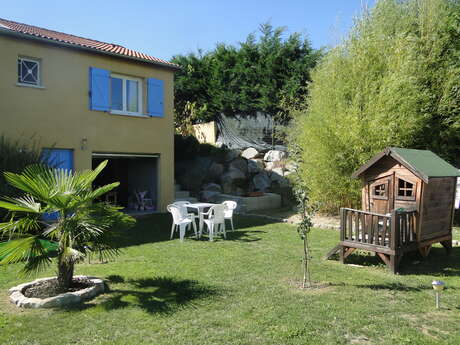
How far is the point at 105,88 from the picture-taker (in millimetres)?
11625

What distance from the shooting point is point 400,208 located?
733cm

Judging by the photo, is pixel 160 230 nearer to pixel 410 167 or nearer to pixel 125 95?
pixel 125 95

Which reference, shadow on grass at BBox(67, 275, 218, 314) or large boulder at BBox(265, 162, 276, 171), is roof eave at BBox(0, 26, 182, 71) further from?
shadow on grass at BBox(67, 275, 218, 314)

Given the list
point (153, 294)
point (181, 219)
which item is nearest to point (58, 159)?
point (181, 219)

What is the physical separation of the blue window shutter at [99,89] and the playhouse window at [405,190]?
8.49 meters

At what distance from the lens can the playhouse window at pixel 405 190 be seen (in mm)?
7293

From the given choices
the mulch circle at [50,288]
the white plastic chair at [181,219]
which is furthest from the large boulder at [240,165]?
the mulch circle at [50,288]

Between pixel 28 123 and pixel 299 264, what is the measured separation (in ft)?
26.1

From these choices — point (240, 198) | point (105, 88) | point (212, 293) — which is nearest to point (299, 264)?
point (212, 293)

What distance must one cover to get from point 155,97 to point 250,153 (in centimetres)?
671

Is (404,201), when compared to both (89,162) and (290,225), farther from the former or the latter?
(89,162)

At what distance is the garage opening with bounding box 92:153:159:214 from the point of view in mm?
13359

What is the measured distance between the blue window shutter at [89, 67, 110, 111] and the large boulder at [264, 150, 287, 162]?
28.1ft

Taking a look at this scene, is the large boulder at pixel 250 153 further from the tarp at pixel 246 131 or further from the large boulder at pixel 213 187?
the large boulder at pixel 213 187
